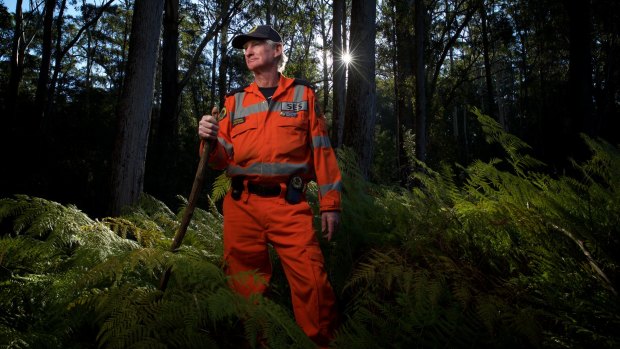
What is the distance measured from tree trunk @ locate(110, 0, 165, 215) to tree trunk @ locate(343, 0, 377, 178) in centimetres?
382

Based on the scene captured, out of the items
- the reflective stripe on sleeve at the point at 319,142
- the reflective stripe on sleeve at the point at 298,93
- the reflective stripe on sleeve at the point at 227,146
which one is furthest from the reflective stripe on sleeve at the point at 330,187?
the reflective stripe on sleeve at the point at 227,146

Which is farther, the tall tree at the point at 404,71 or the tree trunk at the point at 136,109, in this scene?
the tall tree at the point at 404,71

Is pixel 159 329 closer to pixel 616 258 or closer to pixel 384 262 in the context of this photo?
pixel 384 262

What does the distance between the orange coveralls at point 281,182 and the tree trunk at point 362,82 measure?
5.14 m

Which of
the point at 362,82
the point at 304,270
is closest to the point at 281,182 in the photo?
the point at 304,270

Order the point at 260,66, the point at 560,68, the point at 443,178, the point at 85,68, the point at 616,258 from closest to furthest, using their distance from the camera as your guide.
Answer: the point at 616,258 < the point at 260,66 < the point at 443,178 < the point at 560,68 < the point at 85,68

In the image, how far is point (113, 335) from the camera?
1546 millimetres

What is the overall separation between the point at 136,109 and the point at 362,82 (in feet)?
14.1

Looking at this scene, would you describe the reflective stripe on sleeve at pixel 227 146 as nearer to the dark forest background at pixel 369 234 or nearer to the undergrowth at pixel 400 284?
the dark forest background at pixel 369 234

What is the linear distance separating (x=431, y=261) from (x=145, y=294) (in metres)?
1.58

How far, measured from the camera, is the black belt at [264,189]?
8.18ft

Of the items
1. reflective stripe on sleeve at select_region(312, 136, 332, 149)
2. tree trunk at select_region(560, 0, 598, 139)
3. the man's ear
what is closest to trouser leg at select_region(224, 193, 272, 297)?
reflective stripe on sleeve at select_region(312, 136, 332, 149)

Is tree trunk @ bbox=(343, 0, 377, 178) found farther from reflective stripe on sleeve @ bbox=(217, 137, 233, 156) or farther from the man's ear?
reflective stripe on sleeve @ bbox=(217, 137, 233, 156)

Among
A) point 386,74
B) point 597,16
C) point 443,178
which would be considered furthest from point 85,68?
point 443,178
